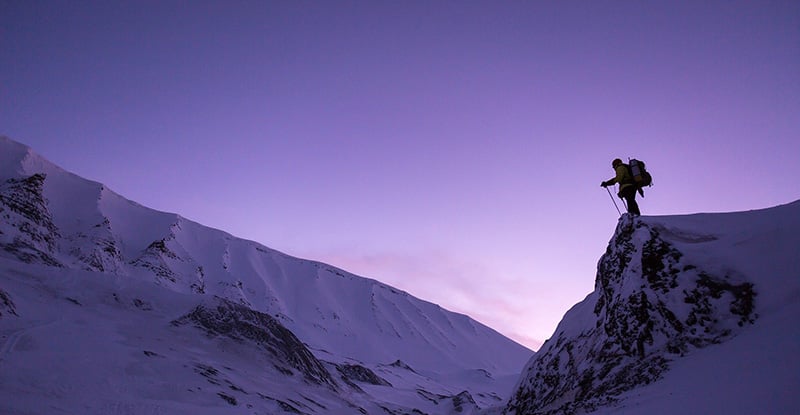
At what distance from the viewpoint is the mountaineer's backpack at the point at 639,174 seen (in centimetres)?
1603

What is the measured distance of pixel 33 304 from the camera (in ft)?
115

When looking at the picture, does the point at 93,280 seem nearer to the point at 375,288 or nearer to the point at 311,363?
the point at 311,363

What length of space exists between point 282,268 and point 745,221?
145181mm

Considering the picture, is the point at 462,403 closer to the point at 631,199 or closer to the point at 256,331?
the point at 256,331

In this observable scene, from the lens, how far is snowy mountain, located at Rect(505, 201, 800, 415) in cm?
852

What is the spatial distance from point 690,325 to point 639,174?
5713 mm

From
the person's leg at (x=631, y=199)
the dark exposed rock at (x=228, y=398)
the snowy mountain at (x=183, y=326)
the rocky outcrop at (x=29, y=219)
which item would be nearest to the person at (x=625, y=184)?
the person's leg at (x=631, y=199)

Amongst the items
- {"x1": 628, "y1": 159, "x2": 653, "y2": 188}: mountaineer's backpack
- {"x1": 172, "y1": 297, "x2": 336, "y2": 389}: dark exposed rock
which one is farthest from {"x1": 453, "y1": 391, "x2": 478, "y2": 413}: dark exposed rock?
{"x1": 628, "y1": 159, "x2": 653, "y2": 188}: mountaineer's backpack

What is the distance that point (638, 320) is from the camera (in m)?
13.6

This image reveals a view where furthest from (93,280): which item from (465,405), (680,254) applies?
(680,254)

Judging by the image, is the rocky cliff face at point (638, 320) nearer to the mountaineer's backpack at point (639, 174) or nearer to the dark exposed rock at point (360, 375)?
the mountaineer's backpack at point (639, 174)

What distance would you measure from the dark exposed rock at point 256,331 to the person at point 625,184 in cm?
3471

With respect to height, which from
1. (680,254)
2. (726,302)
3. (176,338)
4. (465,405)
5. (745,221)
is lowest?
(465,405)

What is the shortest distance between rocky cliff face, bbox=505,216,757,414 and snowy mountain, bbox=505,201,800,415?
0.03m
